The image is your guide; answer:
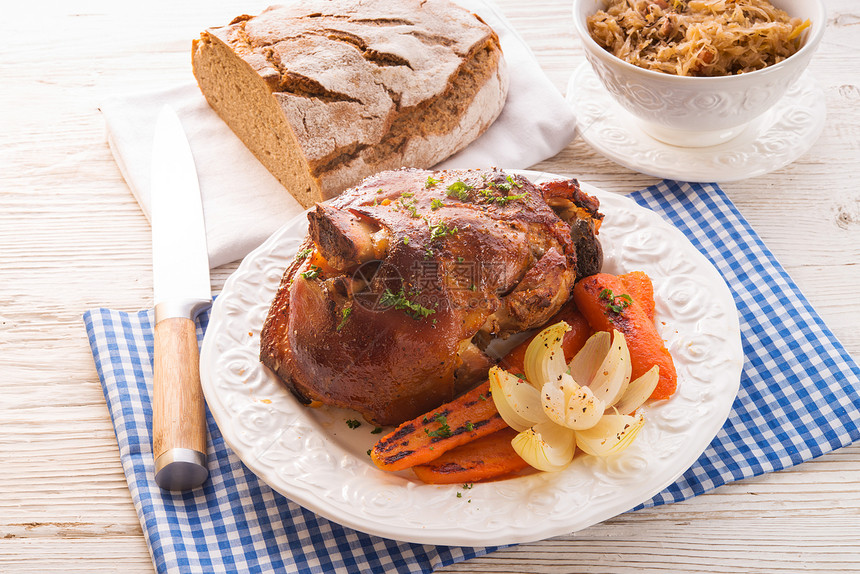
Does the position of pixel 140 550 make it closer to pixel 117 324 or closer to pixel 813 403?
pixel 117 324

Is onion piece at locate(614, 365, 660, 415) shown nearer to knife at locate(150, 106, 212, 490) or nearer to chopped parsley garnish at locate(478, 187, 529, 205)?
chopped parsley garnish at locate(478, 187, 529, 205)

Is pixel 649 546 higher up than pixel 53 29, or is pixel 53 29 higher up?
pixel 53 29

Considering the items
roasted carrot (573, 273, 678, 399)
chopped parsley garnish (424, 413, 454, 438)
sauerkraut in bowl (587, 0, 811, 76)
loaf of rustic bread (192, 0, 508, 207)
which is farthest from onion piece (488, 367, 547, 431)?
sauerkraut in bowl (587, 0, 811, 76)

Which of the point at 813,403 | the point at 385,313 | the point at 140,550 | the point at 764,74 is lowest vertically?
the point at 140,550

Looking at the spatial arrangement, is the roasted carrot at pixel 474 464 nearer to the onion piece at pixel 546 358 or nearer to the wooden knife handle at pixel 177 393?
the onion piece at pixel 546 358

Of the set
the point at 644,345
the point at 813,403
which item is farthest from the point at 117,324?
the point at 813,403

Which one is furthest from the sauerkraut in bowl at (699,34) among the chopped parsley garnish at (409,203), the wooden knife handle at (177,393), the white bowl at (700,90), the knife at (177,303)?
the wooden knife handle at (177,393)

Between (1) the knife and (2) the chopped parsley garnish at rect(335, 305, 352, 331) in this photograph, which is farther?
(1) the knife
